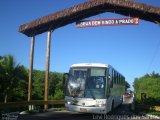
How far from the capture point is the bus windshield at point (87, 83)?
65.4 feet

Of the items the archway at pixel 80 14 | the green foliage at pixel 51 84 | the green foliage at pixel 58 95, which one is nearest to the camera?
the archway at pixel 80 14

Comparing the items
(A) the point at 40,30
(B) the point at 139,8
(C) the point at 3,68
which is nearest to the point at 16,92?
(C) the point at 3,68

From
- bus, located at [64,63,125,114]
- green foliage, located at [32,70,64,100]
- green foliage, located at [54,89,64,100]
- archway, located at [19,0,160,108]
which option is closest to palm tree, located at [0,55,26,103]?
archway, located at [19,0,160,108]

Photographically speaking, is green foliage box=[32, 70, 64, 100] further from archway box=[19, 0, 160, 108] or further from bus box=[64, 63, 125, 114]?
bus box=[64, 63, 125, 114]

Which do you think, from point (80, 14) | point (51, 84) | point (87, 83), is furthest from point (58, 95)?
point (87, 83)

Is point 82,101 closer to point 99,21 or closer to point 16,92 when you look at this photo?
point 99,21

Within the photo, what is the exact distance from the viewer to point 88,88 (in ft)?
65.7

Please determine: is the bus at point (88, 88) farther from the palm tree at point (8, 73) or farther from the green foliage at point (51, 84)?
the green foliage at point (51, 84)

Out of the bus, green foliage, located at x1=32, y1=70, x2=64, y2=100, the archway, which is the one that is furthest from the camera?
green foliage, located at x1=32, y1=70, x2=64, y2=100

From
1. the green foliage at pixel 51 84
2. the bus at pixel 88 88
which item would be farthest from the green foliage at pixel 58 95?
the bus at pixel 88 88

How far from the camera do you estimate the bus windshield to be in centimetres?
1994

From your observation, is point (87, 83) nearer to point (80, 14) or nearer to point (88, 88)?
point (88, 88)

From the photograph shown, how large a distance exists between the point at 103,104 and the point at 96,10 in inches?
381

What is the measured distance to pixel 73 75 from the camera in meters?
20.7
